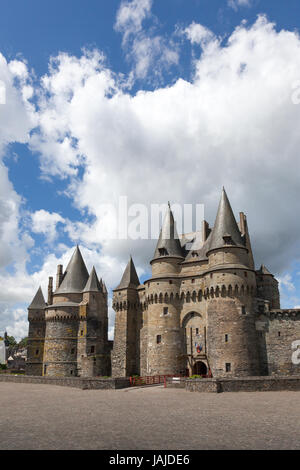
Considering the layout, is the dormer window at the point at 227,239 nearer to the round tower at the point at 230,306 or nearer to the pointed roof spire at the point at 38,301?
the round tower at the point at 230,306

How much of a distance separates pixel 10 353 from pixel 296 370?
94231mm

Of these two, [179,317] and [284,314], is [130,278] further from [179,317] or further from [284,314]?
[284,314]

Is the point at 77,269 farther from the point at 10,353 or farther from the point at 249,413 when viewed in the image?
the point at 10,353

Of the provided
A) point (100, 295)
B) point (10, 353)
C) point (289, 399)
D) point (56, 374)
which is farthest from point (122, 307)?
point (10, 353)

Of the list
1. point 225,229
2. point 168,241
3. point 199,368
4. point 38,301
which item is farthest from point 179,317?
point 38,301

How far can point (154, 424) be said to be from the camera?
44.9 ft

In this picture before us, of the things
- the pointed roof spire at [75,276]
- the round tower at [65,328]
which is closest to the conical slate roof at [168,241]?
the round tower at [65,328]

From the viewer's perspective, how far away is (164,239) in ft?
151

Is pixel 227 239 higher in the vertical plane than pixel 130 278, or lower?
higher

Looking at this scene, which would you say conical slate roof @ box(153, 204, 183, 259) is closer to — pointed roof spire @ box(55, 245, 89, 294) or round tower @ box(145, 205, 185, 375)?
round tower @ box(145, 205, 185, 375)

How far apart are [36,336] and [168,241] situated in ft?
88.3

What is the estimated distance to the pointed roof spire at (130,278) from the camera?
160 ft

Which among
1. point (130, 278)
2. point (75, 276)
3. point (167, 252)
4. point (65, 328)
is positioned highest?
point (167, 252)
